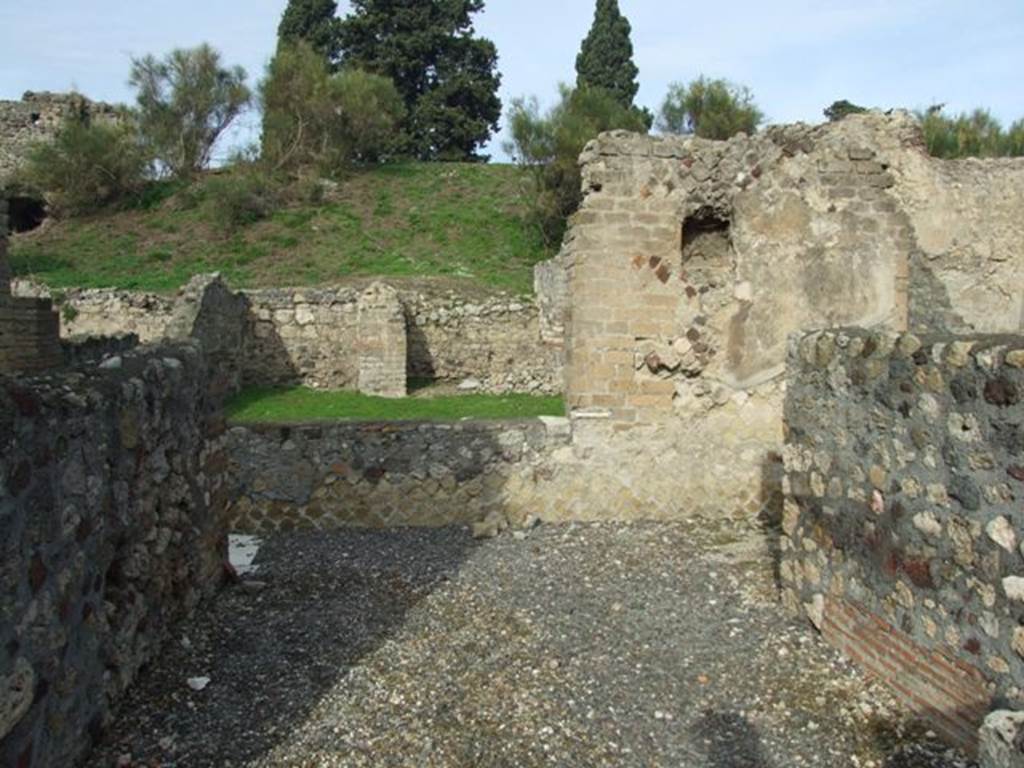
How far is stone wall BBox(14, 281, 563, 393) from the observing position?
1703cm

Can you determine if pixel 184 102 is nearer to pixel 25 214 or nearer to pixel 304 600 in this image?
pixel 25 214

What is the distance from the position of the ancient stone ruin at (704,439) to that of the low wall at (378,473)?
2 cm

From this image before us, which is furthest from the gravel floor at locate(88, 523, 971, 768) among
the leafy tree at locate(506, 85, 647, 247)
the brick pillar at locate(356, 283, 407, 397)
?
the leafy tree at locate(506, 85, 647, 247)

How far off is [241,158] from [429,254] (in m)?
9.50

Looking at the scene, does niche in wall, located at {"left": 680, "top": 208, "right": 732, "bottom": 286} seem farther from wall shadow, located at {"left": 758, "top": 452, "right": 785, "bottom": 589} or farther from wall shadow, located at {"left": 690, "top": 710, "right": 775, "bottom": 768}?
wall shadow, located at {"left": 690, "top": 710, "right": 775, "bottom": 768}

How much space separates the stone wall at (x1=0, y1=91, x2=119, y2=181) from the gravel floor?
29.4m

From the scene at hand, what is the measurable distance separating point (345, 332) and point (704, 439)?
36.4 feet

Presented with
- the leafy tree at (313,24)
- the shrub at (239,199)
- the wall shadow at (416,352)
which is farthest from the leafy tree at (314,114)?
the wall shadow at (416,352)

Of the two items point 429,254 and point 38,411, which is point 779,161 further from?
point 429,254

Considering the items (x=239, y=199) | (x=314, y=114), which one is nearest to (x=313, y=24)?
(x=314, y=114)

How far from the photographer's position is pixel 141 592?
3.91m

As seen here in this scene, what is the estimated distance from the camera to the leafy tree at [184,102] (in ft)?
90.4

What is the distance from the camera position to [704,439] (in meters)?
7.29

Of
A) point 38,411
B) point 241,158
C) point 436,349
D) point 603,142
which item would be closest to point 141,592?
point 38,411
